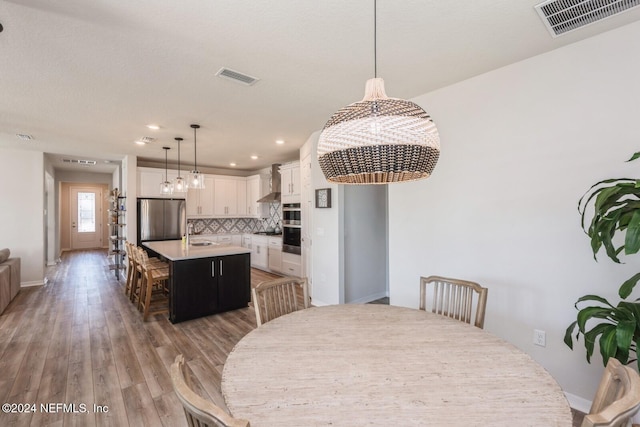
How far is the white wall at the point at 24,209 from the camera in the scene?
208 inches

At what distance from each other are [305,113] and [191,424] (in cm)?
312

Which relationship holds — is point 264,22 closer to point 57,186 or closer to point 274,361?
point 274,361

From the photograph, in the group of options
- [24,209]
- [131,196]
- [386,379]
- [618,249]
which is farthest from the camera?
[131,196]

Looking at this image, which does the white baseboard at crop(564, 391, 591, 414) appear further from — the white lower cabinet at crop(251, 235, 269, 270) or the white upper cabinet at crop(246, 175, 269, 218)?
the white upper cabinet at crop(246, 175, 269, 218)

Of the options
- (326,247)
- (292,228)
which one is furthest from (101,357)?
(292,228)

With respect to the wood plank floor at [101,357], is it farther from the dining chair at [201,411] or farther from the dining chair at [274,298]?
the dining chair at [201,411]

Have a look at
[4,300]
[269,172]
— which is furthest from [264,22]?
[269,172]

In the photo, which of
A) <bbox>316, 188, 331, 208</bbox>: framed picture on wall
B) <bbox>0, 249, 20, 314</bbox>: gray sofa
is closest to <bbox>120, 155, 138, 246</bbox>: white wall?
<bbox>0, 249, 20, 314</bbox>: gray sofa

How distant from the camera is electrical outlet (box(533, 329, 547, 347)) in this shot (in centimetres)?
220

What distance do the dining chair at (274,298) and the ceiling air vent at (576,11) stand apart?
2.21 m

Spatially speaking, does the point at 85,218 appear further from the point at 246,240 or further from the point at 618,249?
the point at 618,249

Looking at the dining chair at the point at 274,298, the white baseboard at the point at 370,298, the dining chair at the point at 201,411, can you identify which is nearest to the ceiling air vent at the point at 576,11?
the dining chair at the point at 274,298

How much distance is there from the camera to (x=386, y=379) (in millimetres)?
1152

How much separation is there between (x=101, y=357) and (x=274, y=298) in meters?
1.99
